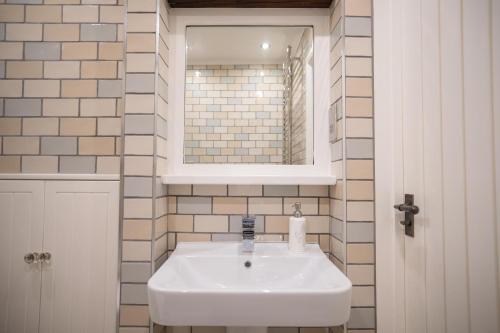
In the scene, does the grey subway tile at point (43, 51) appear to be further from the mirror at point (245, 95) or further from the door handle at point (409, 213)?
the door handle at point (409, 213)

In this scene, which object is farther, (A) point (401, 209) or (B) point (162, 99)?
(B) point (162, 99)

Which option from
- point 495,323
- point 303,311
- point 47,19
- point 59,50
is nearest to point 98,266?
point 303,311

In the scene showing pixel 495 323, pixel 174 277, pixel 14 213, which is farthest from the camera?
pixel 14 213

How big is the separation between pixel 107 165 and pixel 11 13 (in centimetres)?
85

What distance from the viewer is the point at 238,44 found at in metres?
1.39

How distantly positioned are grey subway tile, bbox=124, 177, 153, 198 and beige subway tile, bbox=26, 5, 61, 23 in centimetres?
88

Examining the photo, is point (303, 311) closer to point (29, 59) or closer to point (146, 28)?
point (146, 28)

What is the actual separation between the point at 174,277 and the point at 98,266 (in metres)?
0.45

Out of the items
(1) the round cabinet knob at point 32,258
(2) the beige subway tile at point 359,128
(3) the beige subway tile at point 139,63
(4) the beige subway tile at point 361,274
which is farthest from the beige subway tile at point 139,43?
(4) the beige subway tile at point 361,274

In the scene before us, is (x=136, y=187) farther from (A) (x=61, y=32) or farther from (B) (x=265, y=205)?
(A) (x=61, y=32)

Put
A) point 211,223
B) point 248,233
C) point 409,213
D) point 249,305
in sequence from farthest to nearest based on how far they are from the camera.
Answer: point 211,223 < point 248,233 < point 409,213 < point 249,305

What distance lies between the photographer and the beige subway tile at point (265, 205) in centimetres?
132

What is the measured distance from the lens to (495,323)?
0.71 meters

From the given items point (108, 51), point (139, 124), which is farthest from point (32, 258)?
point (108, 51)
